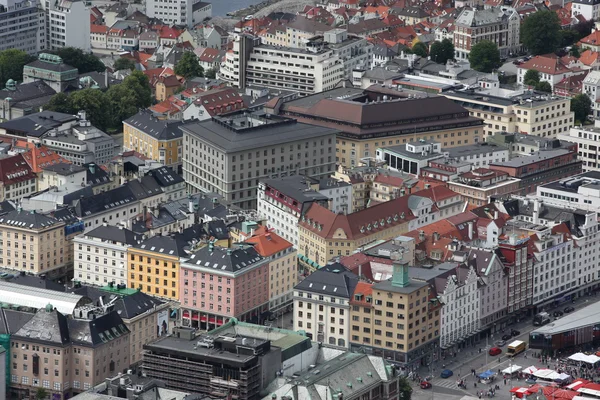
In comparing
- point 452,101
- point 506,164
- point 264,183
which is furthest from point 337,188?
point 452,101

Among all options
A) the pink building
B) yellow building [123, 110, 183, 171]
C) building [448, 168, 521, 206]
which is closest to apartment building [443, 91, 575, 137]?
building [448, 168, 521, 206]

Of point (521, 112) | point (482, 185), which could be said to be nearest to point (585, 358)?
point (482, 185)

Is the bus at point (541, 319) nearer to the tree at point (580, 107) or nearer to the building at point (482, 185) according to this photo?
the building at point (482, 185)

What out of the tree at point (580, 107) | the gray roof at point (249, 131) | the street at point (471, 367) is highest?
the gray roof at point (249, 131)

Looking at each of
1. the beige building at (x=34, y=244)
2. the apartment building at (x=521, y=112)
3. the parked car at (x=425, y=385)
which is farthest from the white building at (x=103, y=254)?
the apartment building at (x=521, y=112)

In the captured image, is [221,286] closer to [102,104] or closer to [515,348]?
[515,348]

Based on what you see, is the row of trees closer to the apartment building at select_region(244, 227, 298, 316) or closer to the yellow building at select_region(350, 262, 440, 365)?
the apartment building at select_region(244, 227, 298, 316)

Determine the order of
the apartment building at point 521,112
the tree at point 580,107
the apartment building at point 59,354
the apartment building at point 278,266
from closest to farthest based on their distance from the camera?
the apartment building at point 59,354 → the apartment building at point 278,266 → the apartment building at point 521,112 → the tree at point 580,107
